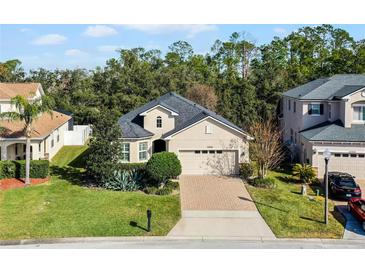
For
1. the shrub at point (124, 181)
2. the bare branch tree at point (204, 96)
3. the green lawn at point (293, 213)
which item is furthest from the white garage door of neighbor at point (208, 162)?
the bare branch tree at point (204, 96)

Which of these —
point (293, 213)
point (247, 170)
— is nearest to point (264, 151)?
point (247, 170)

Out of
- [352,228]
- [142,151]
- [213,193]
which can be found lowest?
[352,228]

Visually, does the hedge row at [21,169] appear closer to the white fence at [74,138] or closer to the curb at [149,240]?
the curb at [149,240]

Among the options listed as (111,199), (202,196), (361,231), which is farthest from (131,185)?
(361,231)

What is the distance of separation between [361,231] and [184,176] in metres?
12.0

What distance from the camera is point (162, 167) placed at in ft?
76.9

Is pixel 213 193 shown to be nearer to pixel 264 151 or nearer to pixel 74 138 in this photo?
pixel 264 151

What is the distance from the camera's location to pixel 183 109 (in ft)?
105

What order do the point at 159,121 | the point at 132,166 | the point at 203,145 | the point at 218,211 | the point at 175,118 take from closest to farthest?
1. the point at 218,211
2. the point at 132,166
3. the point at 203,145
4. the point at 159,121
5. the point at 175,118

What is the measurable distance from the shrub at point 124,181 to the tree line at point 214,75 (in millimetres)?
14558

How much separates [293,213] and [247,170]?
6485 millimetres

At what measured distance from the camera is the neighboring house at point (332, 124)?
26.1 meters

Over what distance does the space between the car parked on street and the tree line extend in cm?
1756

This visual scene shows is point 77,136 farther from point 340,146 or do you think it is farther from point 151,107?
point 340,146
